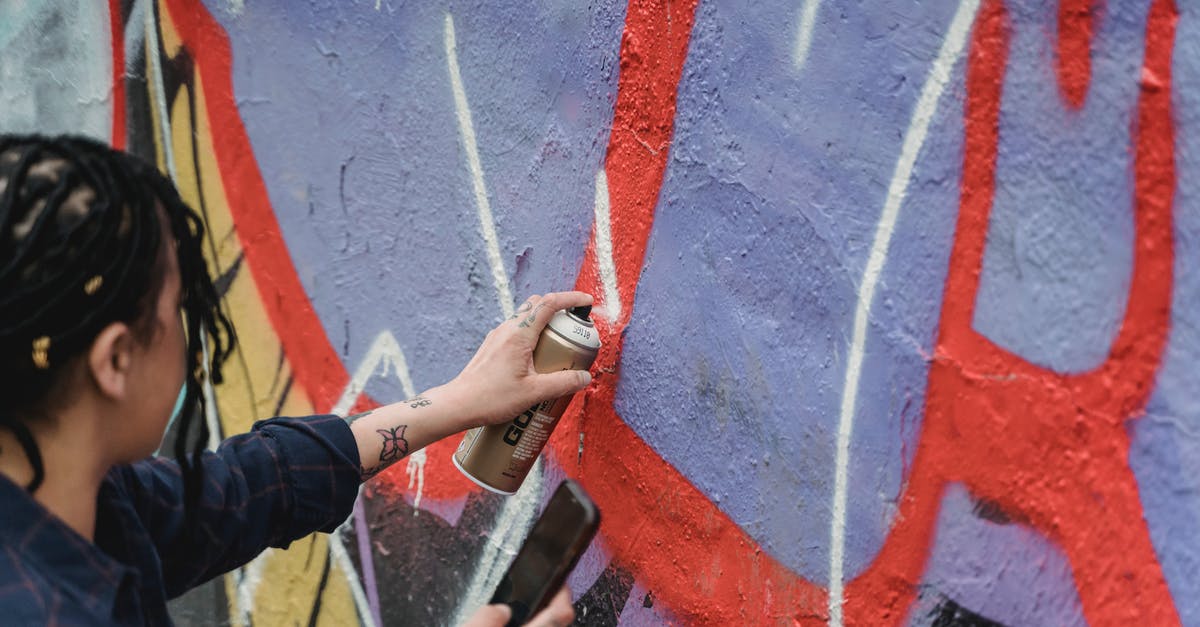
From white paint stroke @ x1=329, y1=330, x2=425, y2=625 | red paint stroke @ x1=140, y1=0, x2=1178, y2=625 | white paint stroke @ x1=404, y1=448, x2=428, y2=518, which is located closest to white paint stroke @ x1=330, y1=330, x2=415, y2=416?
white paint stroke @ x1=329, y1=330, x2=425, y2=625

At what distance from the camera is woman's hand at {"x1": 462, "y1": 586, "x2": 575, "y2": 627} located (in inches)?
51.8

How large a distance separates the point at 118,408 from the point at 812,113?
2.97ft

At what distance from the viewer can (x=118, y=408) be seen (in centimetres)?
126

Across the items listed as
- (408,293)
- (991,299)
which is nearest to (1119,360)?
(991,299)

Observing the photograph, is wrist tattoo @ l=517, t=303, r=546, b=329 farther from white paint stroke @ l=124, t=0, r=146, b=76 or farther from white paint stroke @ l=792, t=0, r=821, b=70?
white paint stroke @ l=124, t=0, r=146, b=76

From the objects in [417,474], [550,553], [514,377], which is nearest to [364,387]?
[417,474]

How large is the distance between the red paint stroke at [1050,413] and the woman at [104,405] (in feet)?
1.59

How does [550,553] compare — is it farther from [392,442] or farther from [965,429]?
[965,429]

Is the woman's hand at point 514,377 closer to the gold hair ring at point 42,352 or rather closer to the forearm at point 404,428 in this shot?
the forearm at point 404,428

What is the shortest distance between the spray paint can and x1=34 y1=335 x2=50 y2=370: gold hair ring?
65 centimetres

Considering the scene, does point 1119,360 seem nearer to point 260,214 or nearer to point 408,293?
point 408,293

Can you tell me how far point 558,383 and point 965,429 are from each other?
564 millimetres

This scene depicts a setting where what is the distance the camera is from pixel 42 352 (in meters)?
1.17

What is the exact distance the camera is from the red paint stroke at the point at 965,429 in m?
1.17
